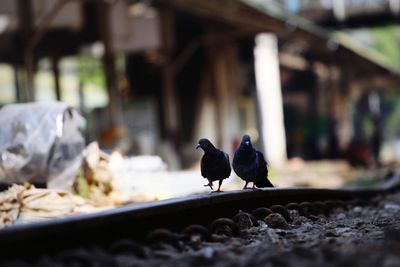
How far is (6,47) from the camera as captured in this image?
1659 centimetres

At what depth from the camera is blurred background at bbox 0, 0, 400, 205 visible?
12711mm

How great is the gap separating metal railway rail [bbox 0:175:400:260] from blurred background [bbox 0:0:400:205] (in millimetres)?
2882

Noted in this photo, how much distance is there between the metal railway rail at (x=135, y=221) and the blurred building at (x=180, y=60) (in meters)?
7.25

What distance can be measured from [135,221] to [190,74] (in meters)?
14.9

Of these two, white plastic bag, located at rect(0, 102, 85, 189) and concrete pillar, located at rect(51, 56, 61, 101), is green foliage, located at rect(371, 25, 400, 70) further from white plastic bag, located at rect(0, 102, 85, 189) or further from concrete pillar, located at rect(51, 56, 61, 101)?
white plastic bag, located at rect(0, 102, 85, 189)

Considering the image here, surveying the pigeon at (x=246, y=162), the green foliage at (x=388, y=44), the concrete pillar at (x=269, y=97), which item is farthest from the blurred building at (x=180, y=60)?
the green foliage at (x=388, y=44)

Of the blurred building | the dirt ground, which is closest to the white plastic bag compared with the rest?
the dirt ground

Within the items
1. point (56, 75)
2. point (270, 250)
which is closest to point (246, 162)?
point (270, 250)

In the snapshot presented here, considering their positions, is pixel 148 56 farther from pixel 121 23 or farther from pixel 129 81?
pixel 121 23

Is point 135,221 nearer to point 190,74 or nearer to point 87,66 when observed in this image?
point 190,74

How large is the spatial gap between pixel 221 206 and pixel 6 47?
12.9 meters

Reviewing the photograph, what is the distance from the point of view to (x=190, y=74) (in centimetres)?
1867

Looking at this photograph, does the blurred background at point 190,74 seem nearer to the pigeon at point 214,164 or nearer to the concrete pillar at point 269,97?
the concrete pillar at point 269,97

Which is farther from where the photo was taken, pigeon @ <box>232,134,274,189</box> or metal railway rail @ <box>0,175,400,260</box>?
pigeon @ <box>232,134,274,189</box>
